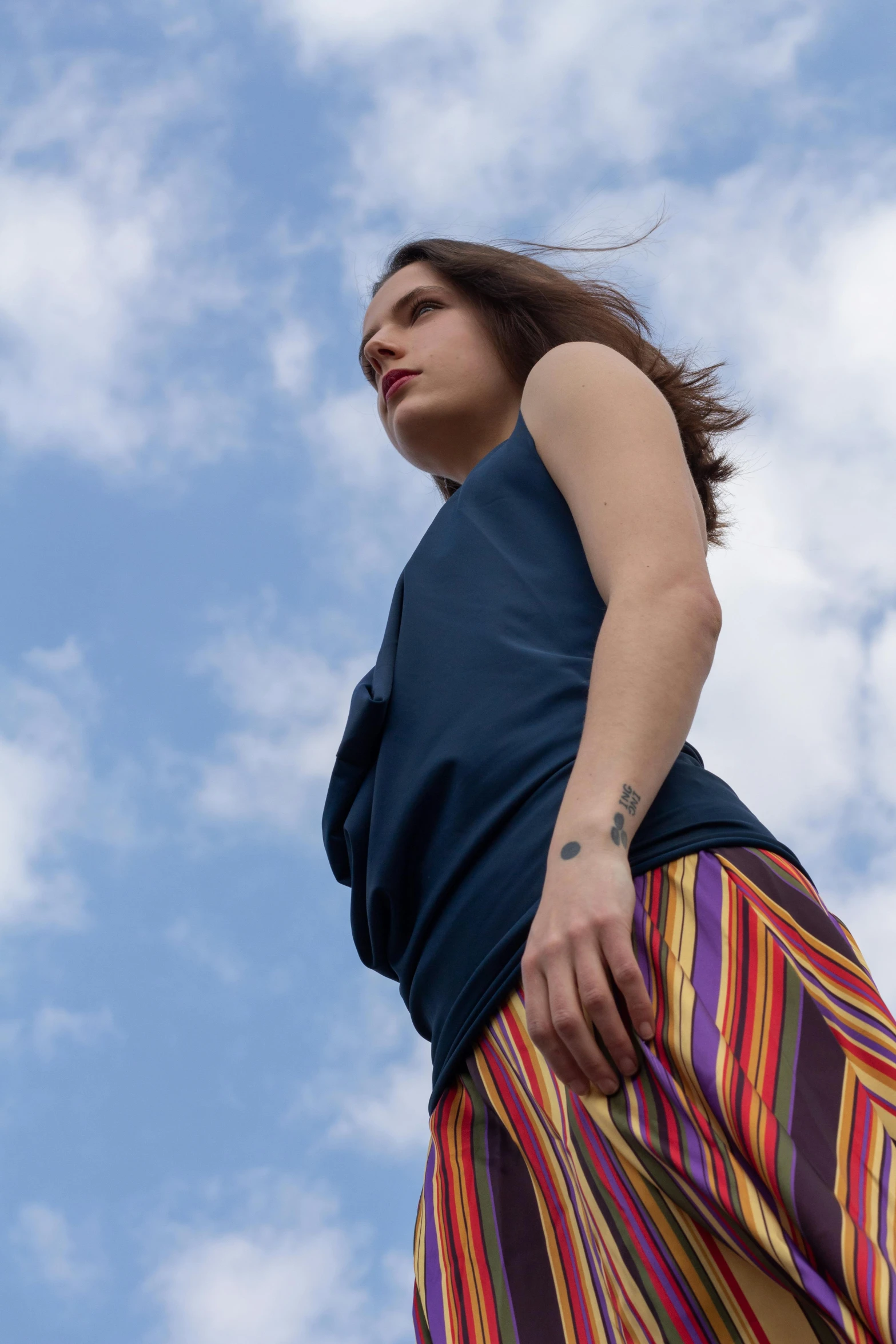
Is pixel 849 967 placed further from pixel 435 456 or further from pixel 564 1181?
pixel 435 456

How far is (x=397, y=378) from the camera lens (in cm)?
251

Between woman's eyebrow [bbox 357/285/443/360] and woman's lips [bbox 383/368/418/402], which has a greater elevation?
woman's eyebrow [bbox 357/285/443/360]

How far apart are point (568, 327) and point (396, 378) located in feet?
1.31

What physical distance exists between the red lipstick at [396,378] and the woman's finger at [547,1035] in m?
1.48

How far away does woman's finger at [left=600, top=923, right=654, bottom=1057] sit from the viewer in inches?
50.6

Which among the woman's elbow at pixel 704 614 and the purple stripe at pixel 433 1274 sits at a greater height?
the woman's elbow at pixel 704 614

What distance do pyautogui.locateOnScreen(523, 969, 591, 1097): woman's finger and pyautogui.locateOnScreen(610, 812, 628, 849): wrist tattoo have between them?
6.9 inches

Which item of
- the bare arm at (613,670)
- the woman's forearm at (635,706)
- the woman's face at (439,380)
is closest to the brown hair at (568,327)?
the woman's face at (439,380)

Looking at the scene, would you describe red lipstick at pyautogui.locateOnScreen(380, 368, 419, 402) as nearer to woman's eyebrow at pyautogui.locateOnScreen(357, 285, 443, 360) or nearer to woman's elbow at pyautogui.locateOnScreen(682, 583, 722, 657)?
woman's eyebrow at pyautogui.locateOnScreen(357, 285, 443, 360)

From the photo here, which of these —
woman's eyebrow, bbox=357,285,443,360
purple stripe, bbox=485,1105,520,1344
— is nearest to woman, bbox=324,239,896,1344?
purple stripe, bbox=485,1105,520,1344

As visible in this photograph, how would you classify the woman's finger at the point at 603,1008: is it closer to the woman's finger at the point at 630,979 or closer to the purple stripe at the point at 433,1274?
the woman's finger at the point at 630,979

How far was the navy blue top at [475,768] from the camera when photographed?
1.54 metres

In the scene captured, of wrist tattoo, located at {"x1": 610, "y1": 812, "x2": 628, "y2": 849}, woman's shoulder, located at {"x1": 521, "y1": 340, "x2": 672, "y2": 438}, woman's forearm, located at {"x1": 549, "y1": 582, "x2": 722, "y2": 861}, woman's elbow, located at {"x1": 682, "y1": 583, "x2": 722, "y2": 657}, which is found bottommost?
wrist tattoo, located at {"x1": 610, "y1": 812, "x2": 628, "y2": 849}

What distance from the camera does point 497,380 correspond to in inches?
98.2
